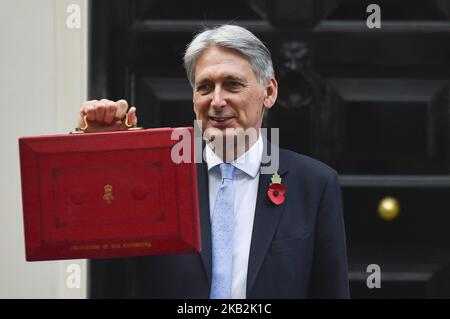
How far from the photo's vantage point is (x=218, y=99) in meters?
2.77

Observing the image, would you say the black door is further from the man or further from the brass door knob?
the man

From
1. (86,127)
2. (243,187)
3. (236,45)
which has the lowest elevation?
(243,187)

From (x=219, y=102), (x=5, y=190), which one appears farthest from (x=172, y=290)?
(x=5, y=190)

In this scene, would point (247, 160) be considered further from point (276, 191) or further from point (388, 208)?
point (388, 208)

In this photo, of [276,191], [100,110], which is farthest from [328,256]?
[100,110]

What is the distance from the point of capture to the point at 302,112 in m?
4.05

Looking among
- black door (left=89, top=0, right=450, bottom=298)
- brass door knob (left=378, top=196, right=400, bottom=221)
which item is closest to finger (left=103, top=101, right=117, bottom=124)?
black door (left=89, top=0, right=450, bottom=298)

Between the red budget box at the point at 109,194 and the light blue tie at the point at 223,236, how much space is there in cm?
8

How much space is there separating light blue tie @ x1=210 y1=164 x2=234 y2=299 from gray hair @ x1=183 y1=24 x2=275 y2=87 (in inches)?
11.3

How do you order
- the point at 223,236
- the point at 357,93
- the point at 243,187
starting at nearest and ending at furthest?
1. the point at 223,236
2. the point at 243,187
3. the point at 357,93

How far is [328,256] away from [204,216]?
0.36 metres

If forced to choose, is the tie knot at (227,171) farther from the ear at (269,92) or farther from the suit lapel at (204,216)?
the ear at (269,92)

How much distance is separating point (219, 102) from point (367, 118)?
1386mm

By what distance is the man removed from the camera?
108 inches
